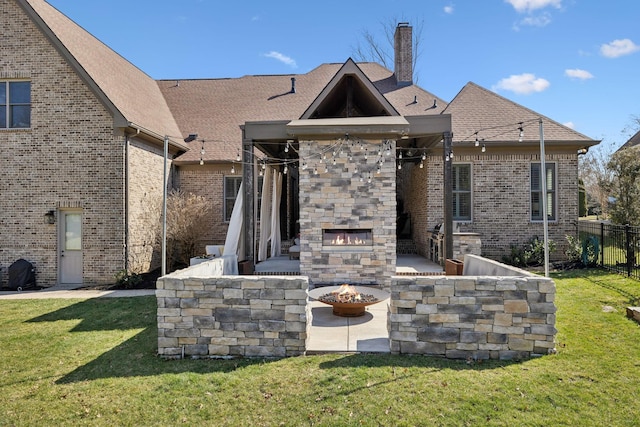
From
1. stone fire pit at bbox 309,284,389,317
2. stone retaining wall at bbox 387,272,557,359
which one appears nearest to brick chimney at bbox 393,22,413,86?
stone fire pit at bbox 309,284,389,317

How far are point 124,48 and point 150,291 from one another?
10708 millimetres

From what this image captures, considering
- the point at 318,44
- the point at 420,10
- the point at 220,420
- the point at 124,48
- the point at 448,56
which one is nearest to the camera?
the point at 220,420

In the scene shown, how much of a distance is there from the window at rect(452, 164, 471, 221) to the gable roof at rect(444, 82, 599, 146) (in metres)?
1.08

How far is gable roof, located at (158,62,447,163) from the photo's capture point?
1410 cm

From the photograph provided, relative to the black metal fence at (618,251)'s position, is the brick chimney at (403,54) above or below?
above

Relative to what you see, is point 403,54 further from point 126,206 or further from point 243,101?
point 126,206

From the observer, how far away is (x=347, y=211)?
861 centimetres

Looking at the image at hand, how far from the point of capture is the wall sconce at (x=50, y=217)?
10539 millimetres

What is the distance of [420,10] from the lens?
2658 cm

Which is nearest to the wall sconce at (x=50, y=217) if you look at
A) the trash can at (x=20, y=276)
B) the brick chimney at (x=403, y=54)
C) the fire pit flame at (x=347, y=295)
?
the trash can at (x=20, y=276)

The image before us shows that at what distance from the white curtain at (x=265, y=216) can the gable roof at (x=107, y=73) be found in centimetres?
382

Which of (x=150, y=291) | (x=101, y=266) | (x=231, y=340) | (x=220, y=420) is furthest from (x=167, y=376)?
(x=101, y=266)

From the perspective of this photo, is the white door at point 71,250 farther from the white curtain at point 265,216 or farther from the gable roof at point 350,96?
the gable roof at point 350,96

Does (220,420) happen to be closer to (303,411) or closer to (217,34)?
(303,411)
